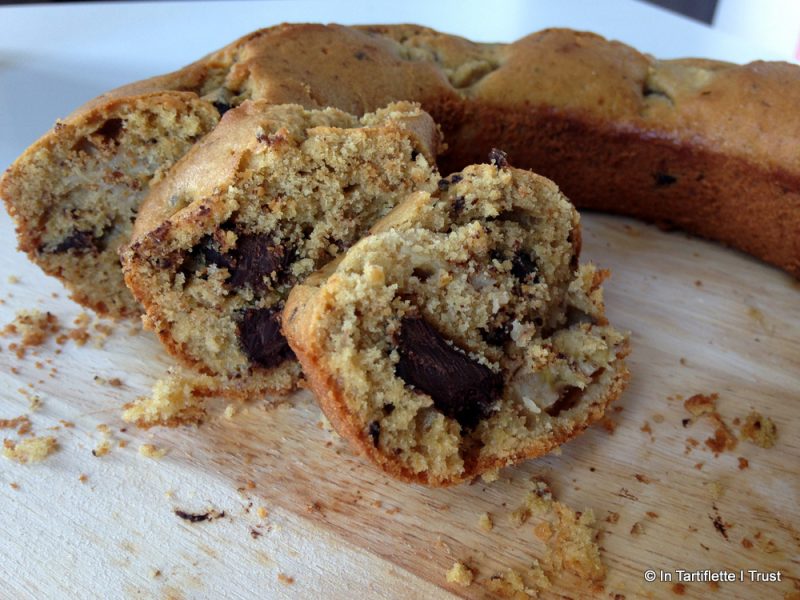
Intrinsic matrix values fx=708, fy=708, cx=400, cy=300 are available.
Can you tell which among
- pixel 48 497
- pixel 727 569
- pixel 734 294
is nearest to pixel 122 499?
pixel 48 497

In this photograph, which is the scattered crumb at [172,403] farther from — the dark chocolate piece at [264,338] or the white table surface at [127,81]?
the dark chocolate piece at [264,338]

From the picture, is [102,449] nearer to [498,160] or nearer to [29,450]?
[29,450]

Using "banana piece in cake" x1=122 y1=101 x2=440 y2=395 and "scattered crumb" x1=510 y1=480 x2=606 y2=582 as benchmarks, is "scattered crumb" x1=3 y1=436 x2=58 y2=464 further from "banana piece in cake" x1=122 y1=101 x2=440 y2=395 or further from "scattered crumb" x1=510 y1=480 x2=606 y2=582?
"scattered crumb" x1=510 y1=480 x2=606 y2=582

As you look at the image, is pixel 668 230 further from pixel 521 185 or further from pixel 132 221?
pixel 132 221

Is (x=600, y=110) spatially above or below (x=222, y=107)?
below

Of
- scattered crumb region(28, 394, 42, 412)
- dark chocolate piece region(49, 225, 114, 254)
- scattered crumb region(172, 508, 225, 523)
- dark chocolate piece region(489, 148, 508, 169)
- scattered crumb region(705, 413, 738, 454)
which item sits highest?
dark chocolate piece region(489, 148, 508, 169)

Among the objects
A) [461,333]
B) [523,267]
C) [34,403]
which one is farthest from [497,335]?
[34,403]

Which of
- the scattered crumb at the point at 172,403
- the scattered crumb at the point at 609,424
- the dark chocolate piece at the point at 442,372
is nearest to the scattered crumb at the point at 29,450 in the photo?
the scattered crumb at the point at 172,403

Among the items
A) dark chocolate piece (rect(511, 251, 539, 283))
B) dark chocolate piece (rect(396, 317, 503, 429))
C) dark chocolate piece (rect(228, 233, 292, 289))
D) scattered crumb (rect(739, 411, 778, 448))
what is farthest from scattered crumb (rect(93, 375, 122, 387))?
scattered crumb (rect(739, 411, 778, 448))
